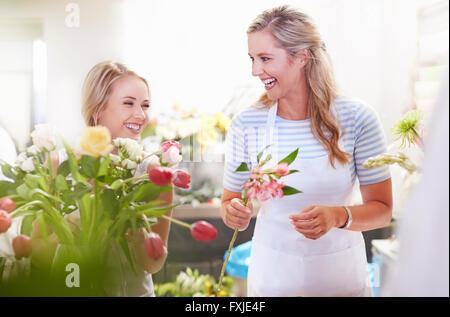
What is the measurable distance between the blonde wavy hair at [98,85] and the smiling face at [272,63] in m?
0.22

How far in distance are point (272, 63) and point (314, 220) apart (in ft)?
0.99

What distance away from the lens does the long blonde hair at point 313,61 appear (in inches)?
31.2

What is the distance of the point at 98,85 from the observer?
0.81 meters

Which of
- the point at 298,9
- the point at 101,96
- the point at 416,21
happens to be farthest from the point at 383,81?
the point at 101,96

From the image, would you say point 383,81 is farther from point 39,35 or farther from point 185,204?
point 39,35

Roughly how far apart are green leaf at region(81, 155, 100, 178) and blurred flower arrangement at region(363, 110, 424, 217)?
1.34 feet

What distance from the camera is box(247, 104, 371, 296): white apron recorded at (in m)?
0.82

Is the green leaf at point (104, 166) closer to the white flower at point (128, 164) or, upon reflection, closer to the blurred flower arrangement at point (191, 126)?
the white flower at point (128, 164)

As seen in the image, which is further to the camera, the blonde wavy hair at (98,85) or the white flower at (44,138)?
the blonde wavy hair at (98,85)

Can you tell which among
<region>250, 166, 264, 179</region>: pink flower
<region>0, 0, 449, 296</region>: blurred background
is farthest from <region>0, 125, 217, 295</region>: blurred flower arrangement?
<region>0, 0, 449, 296</region>: blurred background

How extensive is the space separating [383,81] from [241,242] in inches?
25.4

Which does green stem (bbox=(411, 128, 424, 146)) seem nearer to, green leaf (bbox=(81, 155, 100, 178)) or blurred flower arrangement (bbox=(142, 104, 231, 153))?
blurred flower arrangement (bbox=(142, 104, 231, 153))

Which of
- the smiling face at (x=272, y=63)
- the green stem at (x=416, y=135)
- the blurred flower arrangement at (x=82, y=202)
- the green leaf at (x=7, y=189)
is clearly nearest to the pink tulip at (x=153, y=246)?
the blurred flower arrangement at (x=82, y=202)
